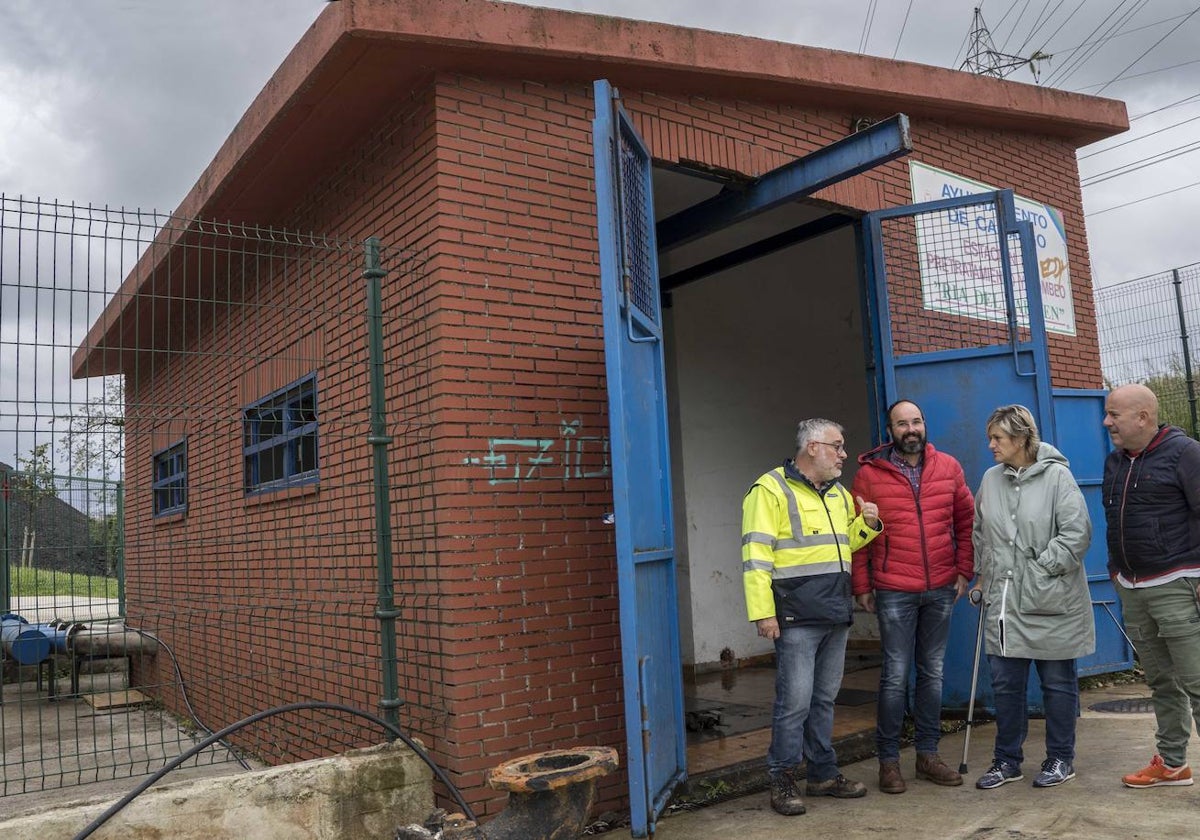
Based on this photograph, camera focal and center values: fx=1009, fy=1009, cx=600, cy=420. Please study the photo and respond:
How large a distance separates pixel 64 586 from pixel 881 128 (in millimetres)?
4661

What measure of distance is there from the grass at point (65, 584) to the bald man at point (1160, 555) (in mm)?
4878

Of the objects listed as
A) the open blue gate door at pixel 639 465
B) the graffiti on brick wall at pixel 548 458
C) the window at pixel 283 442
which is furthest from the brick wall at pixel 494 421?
the window at pixel 283 442

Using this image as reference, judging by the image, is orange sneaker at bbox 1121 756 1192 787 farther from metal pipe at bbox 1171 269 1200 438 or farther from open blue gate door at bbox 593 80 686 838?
metal pipe at bbox 1171 269 1200 438

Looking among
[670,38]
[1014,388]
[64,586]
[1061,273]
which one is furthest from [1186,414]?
[64,586]

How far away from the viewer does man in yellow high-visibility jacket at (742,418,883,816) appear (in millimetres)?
4734

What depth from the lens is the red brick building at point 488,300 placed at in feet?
16.0

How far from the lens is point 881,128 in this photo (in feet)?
16.9

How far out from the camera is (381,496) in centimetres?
487

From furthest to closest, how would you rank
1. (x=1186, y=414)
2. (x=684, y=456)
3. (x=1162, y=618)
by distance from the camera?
(x=1186, y=414) < (x=684, y=456) < (x=1162, y=618)

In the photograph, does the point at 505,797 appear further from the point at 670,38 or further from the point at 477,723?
the point at 670,38

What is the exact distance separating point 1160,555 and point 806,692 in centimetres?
171

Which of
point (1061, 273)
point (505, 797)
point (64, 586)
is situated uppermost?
point (1061, 273)

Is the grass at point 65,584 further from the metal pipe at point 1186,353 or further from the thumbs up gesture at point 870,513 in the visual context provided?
the metal pipe at point 1186,353

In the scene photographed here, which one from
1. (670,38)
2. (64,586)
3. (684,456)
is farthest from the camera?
(684,456)
